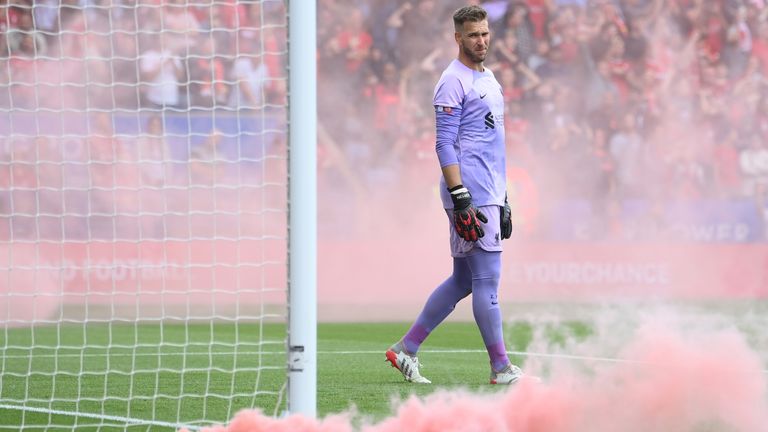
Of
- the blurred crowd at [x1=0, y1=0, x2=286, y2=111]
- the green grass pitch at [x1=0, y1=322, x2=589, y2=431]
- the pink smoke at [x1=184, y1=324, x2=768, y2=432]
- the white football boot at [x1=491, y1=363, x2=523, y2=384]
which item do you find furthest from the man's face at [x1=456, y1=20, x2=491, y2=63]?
the blurred crowd at [x1=0, y1=0, x2=286, y2=111]

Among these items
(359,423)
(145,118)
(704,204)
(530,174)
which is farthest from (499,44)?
(359,423)

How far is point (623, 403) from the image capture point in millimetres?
5117

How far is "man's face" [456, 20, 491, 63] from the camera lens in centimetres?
699

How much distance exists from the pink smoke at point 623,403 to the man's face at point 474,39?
2166mm

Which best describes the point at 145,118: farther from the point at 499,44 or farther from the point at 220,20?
the point at 499,44

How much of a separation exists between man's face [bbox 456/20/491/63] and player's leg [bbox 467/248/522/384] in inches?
41.6

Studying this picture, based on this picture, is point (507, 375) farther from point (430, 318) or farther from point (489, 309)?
point (430, 318)

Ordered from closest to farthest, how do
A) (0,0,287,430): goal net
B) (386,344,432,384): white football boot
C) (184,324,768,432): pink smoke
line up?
(184,324,768,432): pink smoke → (386,344,432,384): white football boot → (0,0,287,430): goal net

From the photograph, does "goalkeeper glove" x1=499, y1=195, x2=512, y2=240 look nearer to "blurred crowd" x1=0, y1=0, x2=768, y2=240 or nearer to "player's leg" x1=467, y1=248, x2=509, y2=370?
"player's leg" x1=467, y1=248, x2=509, y2=370

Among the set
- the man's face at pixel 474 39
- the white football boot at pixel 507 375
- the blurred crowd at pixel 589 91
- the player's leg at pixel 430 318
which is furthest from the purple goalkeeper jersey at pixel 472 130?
the blurred crowd at pixel 589 91

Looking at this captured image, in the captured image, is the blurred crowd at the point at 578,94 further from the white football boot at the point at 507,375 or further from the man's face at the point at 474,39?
the white football boot at the point at 507,375

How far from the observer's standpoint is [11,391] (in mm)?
7238

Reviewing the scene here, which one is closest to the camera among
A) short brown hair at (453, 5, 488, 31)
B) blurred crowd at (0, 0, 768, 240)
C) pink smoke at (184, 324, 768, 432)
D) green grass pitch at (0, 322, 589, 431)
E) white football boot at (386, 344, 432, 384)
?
pink smoke at (184, 324, 768, 432)

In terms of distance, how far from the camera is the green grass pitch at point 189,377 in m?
6.09
